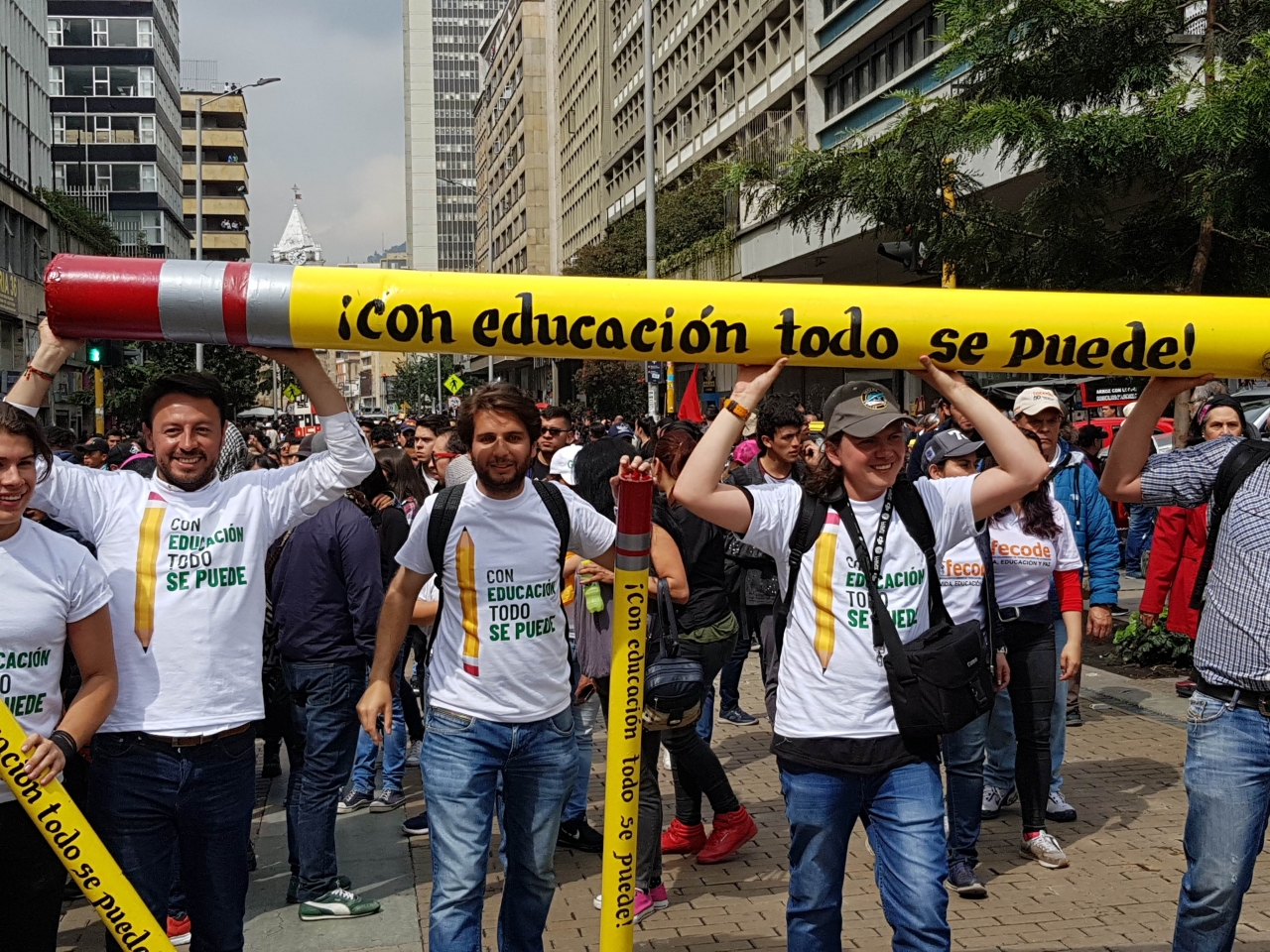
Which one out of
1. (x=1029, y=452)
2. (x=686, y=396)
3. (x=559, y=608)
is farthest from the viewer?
(x=686, y=396)

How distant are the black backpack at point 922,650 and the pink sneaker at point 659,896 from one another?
6.74ft

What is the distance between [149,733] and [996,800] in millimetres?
4563

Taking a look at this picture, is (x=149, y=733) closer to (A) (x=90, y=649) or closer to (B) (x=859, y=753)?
(A) (x=90, y=649)

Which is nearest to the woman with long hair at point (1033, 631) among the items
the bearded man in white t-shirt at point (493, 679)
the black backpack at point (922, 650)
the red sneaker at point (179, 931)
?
the black backpack at point (922, 650)

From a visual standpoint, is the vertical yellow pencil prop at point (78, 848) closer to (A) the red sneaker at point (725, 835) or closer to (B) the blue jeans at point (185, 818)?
(B) the blue jeans at point (185, 818)

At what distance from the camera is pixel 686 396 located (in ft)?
47.6

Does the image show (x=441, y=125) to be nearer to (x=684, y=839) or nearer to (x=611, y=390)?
(x=611, y=390)

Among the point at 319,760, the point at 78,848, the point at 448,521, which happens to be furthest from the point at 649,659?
the point at 78,848

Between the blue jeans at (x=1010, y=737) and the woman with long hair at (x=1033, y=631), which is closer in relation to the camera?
the woman with long hair at (x=1033, y=631)

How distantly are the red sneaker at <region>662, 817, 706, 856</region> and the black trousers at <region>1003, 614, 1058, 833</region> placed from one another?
152 cm

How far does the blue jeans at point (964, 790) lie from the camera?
5.58 metres

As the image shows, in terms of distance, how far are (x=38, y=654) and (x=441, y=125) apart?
194777 mm

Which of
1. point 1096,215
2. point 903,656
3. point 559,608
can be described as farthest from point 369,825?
point 1096,215

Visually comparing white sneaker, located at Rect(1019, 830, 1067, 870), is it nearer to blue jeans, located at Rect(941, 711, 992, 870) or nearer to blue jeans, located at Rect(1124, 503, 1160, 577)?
blue jeans, located at Rect(941, 711, 992, 870)
